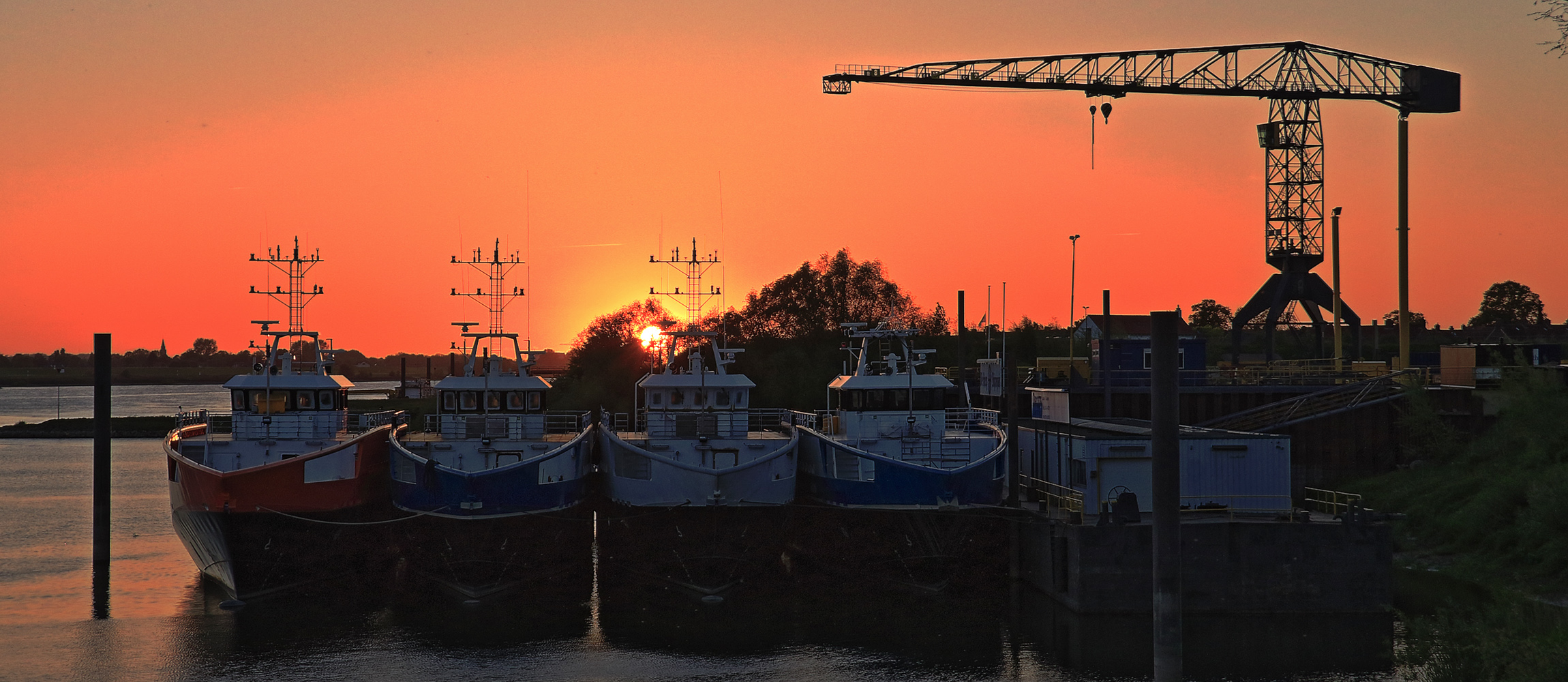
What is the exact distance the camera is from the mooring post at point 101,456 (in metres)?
39.8

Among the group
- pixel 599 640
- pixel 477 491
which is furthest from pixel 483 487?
pixel 599 640

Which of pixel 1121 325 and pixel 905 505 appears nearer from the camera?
pixel 905 505

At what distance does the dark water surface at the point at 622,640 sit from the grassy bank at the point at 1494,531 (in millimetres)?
4846

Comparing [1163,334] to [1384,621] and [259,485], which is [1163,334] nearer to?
[1384,621]

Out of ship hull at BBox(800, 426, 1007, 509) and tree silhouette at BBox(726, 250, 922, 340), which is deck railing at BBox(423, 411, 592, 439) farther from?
tree silhouette at BBox(726, 250, 922, 340)

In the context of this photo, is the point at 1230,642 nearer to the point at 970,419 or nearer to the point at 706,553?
the point at 706,553

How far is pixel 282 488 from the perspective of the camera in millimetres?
36375

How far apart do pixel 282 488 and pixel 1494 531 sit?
39366mm

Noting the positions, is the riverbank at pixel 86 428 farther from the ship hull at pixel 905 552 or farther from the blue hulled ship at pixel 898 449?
the ship hull at pixel 905 552

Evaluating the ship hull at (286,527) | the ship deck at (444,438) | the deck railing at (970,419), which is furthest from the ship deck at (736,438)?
the ship hull at (286,527)

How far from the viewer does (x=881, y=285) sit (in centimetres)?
11025

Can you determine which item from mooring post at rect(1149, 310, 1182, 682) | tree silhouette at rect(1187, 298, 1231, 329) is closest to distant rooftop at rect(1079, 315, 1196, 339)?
tree silhouette at rect(1187, 298, 1231, 329)

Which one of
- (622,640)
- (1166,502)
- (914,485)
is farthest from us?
(914,485)

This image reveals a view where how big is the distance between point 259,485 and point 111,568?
40.3 feet
